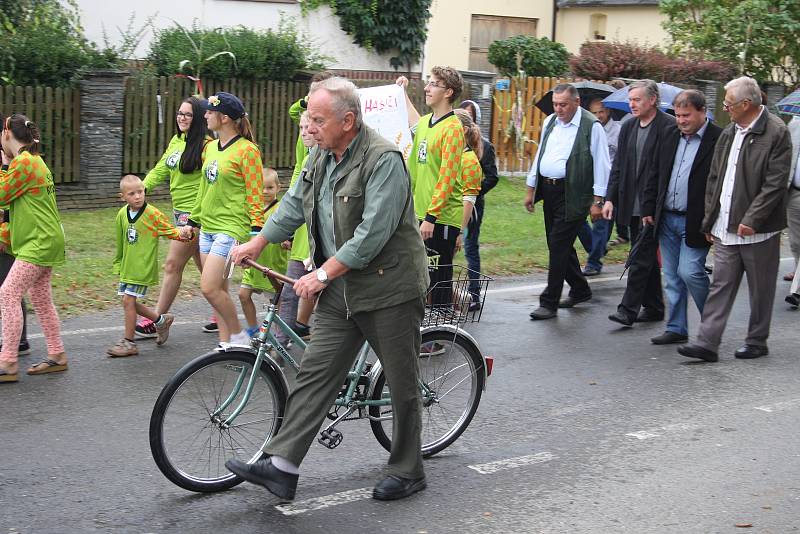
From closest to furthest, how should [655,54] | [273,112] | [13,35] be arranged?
1. [13,35]
2. [273,112]
3. [655,54]

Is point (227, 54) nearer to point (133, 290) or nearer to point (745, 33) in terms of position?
point (133, 290)

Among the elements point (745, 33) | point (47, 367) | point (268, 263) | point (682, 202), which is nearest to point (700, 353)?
point (682, 202)

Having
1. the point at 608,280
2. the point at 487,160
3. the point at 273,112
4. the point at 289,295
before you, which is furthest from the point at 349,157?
the point at 273,112

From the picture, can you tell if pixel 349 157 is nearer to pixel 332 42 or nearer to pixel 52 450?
pixel 52 450

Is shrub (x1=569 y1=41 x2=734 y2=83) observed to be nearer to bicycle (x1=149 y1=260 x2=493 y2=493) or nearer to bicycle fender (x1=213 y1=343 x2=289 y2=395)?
bicycle (x1=149 y1=260 x2=493 y2=493)

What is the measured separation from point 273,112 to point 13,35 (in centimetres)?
393

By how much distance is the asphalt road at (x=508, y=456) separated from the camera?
5.02 metres

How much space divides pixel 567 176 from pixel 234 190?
329 centimetres

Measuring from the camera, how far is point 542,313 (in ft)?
31.0

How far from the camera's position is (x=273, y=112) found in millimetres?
16375

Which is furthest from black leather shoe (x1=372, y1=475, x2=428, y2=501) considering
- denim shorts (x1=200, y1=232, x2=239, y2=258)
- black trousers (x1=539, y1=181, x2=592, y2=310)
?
black trousers (x1=539, y1=181, x2=592, y2=310)

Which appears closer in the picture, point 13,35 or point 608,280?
point 608,280

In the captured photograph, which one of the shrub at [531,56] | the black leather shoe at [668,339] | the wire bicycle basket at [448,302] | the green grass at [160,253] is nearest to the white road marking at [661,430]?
the wire bicycle basket at [448,302]

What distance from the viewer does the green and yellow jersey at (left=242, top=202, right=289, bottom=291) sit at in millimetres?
7906
